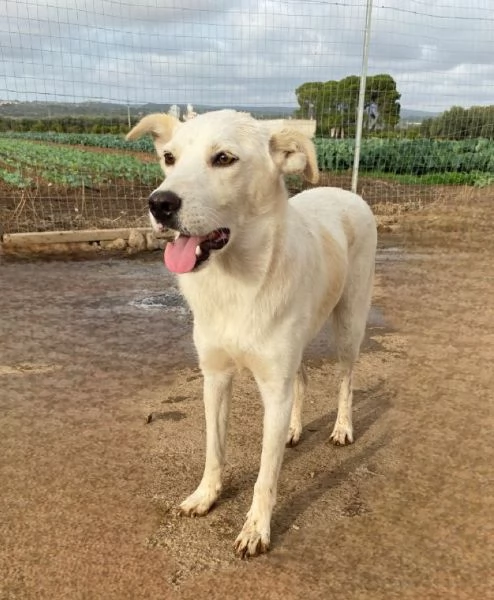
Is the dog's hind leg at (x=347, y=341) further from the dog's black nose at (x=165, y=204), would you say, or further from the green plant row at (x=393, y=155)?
the green plant row at (x=393, y=155)

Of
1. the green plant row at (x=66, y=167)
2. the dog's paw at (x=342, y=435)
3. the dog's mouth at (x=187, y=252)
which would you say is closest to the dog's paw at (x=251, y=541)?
the dog's paw at (x=342, y=435)

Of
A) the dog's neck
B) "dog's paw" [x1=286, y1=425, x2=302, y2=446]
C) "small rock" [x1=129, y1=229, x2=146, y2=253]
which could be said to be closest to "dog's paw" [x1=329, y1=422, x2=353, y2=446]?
"dog's paw" [x1=286, y1=425, x2=302, y2=446]

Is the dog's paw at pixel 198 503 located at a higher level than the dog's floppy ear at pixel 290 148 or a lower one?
lower

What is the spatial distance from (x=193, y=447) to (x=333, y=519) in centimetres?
93

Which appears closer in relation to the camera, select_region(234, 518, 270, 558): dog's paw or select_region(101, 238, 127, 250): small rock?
select_region(234, 518, 270, 558): dog's paw

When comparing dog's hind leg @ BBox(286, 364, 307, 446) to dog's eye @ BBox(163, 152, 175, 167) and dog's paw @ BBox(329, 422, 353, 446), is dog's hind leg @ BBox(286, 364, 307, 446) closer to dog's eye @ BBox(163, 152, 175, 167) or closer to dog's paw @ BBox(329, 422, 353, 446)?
dog's paw @ BBox(329, 422, 353, 446)

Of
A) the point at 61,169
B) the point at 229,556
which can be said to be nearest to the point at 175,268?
the point at 229,556

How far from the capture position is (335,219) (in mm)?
3303

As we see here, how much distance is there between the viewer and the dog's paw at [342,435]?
3.35 metres

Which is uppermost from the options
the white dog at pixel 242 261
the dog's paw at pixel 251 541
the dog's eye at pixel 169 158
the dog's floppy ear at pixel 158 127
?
the dog's floppy ear at pixel 158 127

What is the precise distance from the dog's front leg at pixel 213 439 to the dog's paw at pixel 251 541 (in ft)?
0.99

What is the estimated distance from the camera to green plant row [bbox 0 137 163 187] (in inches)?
473

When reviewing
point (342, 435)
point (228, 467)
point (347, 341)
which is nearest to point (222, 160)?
point (347, 341)

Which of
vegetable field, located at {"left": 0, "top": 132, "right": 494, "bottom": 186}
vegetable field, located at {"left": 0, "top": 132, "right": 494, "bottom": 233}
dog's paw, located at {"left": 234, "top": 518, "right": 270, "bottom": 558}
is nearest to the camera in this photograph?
dog's paw, located at {"left": 234, "top": 518, "right": 270, "bottom": 558}
